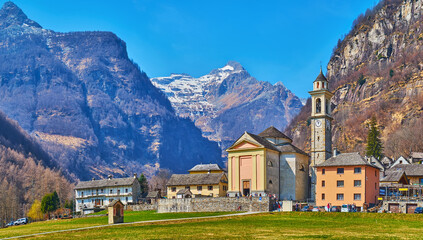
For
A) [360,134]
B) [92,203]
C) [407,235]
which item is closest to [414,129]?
[360,134]

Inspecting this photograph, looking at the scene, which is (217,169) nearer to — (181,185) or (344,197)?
(181,185)

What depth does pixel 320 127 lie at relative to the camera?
9925cm

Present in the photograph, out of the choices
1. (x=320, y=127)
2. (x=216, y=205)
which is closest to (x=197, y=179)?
(x=216, y=205)

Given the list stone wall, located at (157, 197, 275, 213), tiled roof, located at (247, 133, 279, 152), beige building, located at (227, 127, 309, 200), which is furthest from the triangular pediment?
stone wall, located at (157, 197, 275, 213)

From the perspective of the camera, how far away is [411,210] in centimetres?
7312

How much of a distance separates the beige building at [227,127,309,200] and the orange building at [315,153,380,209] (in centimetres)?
914

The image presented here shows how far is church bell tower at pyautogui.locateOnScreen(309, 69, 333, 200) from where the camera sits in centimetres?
9712

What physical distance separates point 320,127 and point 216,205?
2901 centimetres

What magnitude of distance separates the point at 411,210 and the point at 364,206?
6348mm

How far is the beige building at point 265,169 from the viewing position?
91.2m

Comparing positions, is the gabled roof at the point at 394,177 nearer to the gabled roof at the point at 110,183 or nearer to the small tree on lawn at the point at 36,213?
the gabled roof at the point at 110,183

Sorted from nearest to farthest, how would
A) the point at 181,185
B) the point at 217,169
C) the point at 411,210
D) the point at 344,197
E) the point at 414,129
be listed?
the point at 411,210, the point at 344,197, the point at 181,185, the point at 217,169, the point at 414,129

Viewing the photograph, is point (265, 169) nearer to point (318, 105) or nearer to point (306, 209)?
point (306, 209)

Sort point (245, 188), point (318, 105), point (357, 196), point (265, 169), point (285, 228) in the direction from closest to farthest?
point (285, 228) < point (357, 196) < point (265, 169) < point (245, 188) < point (318, 105)
